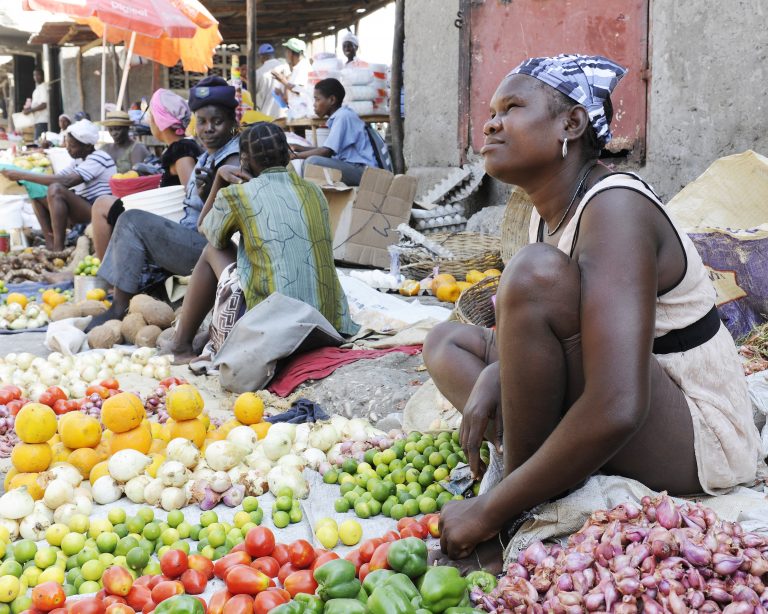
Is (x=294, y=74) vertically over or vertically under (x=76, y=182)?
over

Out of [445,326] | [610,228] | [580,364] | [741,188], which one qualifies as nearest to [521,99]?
[610,228]

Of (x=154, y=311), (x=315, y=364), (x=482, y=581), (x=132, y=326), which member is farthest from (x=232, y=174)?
(x=482, y=581)

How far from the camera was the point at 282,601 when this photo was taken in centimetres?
179

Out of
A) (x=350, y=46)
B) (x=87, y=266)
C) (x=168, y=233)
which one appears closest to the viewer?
(x=168, y=233)

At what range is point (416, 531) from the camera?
85.5 inches

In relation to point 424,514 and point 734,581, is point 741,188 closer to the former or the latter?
point 424,514

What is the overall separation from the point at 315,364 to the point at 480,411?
1.97 metres

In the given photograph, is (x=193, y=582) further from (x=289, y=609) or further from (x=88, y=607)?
(x=289, y=609)

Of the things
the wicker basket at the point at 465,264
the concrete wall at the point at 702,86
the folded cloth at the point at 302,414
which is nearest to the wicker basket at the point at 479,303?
the folded cloth at the point at 302,414

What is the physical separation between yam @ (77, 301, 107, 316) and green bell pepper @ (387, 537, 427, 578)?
4321 millimetres

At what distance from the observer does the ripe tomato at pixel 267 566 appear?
1982 millimetres

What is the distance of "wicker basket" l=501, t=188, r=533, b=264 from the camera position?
4828 mm

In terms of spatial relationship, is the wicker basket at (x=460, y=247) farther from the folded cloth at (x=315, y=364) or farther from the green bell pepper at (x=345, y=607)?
the green bell pepper at (x=345, y=607)

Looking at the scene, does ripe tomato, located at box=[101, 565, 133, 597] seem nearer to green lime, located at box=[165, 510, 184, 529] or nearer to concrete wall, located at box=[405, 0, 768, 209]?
green lime, located at box=[165, 510, 184, 529]
